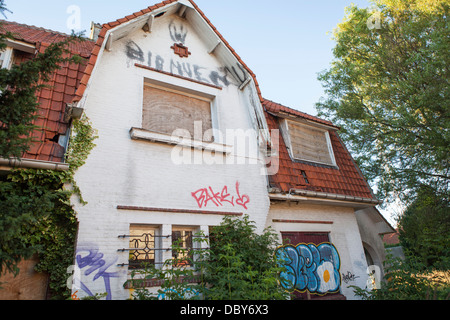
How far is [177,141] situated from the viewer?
20.8 ft

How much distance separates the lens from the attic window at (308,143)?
28.7 feet

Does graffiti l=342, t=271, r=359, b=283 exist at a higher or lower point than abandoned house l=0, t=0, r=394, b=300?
lower

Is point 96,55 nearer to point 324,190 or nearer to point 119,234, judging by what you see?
point 119,234

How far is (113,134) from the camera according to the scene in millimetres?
5805

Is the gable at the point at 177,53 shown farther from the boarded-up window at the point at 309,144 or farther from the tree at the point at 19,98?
the tree at the point at 19,98

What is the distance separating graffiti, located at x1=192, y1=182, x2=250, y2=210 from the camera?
626 cm

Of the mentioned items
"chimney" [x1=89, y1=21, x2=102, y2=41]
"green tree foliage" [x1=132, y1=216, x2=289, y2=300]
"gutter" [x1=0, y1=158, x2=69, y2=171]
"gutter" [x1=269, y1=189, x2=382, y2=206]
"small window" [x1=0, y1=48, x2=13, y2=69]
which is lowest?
"green tree foliage" [x1=132, y1=216, x2=289, y2=300]

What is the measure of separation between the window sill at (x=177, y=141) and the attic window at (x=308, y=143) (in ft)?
8.37

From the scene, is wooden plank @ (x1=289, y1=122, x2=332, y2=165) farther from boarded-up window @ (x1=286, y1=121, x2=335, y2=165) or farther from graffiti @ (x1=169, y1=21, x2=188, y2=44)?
graffiti @ (x1=169, y1=21, x2=188, y2=44)

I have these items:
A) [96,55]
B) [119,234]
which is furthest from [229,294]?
[96,55]

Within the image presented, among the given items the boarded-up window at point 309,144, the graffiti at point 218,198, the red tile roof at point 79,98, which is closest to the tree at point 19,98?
the red tile roof at point 79,98

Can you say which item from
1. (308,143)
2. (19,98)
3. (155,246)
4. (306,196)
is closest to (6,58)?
(19,98)

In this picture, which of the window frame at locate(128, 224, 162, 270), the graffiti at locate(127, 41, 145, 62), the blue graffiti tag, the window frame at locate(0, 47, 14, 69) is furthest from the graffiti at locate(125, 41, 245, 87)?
the blue graffiti tag

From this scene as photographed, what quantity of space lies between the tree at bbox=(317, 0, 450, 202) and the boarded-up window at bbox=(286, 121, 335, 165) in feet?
10.7
